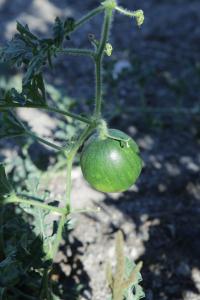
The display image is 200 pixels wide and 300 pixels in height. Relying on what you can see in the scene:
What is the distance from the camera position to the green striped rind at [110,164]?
6.79 ft

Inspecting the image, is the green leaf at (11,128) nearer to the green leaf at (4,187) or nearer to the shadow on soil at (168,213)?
the green leaf at (4,187)

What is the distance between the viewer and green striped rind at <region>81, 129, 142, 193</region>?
207 centimetres

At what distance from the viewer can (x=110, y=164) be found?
2080 mm

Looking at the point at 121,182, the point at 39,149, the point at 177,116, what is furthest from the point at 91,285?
the point at 177,116

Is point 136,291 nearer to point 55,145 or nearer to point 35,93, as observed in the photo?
point 55,145

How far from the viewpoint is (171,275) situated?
9.14 feet

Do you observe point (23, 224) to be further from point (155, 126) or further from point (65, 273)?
point (155, 126)

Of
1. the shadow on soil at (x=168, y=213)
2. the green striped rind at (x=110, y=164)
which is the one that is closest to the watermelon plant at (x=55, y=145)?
the green striped rind at (x=110, y=164)

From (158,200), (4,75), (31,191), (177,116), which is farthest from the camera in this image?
(4,75)

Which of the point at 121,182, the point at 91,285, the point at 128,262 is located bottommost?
the point at 91,285

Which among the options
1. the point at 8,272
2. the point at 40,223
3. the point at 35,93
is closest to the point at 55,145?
the point at 35,93

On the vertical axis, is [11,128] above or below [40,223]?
above

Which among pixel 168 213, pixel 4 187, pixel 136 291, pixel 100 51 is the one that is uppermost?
pixel 100 51

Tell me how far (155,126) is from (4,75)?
148 centimetres
